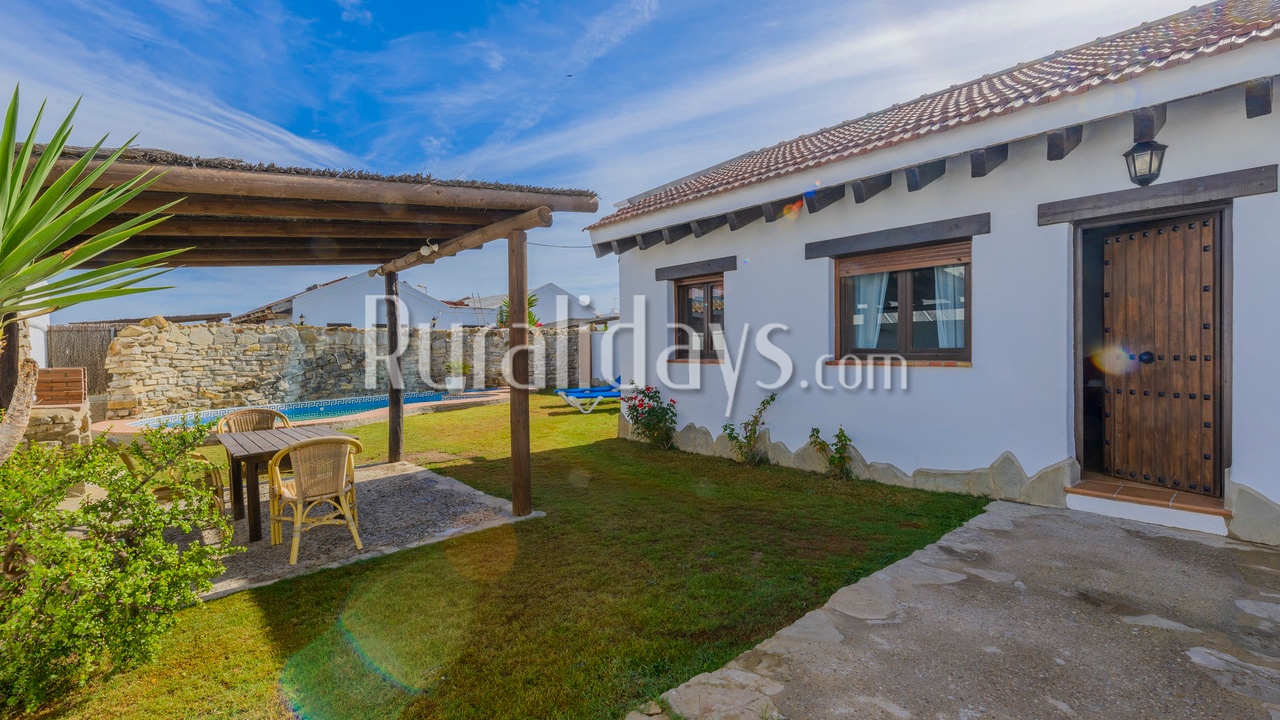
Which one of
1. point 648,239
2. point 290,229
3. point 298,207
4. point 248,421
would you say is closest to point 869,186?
point 648,239

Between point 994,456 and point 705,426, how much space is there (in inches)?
158

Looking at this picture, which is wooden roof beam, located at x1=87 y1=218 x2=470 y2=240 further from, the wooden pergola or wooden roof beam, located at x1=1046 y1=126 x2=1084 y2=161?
wooden roof beam, located at x1=1046 y1=126 x2=1084 y2=161

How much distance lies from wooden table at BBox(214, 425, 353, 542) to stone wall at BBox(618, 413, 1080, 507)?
214 inches

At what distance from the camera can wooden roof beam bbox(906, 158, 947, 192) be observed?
5938mm

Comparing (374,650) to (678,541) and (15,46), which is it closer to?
(678,541)

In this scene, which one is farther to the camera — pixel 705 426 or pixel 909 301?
pixel 705 426

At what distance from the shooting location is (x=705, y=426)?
880cm

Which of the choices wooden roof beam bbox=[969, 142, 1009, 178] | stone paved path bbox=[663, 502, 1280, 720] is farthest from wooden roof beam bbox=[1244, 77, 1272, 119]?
stone paved path bbox=[663, 502, 1280, 720]

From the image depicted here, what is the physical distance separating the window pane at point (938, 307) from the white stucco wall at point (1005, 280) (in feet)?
0.96

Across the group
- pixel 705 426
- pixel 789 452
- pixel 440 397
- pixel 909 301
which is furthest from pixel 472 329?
pixel 909 301

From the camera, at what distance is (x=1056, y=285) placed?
210 inches

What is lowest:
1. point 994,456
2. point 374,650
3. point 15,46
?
point 374,650

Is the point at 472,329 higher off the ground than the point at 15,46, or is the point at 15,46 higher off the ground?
the point at 15,46

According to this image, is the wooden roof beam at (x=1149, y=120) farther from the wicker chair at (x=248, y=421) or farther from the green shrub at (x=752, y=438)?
the wicker chair at (x=248, y=421)
